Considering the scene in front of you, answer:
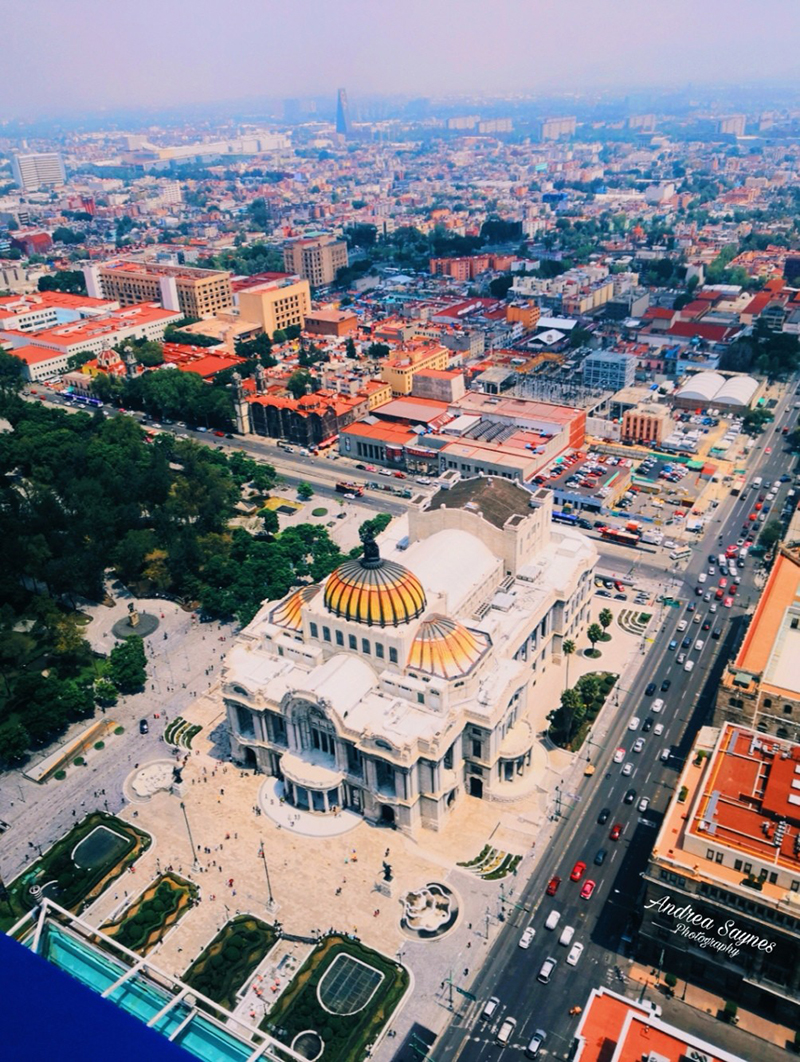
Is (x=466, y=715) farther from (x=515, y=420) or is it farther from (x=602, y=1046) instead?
(x=515, y=420)

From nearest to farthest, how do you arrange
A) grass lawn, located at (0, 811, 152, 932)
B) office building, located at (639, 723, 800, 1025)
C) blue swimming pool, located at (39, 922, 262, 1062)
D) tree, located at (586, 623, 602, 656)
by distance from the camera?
1. blue swimming pool, located at (39, 922, 262, 1062)
2. office building, located at (639, 723, 800, 1025)
3. grass lawn, located at (0, 811, 152, 932)
4. tree, located at (586, 623, 602, 656)

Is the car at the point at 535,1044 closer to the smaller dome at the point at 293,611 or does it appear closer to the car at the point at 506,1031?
the car at the point at 506,1031

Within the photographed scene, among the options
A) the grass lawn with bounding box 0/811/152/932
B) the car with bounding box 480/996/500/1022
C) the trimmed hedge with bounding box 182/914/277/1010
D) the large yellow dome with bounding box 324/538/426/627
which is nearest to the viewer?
the car with bounding box 480/996/500/1022

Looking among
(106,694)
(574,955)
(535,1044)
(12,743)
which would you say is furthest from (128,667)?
(535,1044)

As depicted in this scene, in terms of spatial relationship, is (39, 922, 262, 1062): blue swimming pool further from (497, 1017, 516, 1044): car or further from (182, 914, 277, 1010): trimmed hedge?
(497, 1017, 516, 1044): car

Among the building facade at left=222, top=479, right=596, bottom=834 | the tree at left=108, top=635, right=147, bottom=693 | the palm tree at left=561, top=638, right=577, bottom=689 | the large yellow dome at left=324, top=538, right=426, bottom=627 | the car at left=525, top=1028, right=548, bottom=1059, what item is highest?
the large yellow dome at left=324, top=538, right=426, bottom=627

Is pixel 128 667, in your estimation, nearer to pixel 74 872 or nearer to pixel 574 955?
pixel 74 872

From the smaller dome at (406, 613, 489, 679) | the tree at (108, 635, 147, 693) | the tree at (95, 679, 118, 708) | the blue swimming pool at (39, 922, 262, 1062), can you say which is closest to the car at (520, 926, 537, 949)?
the smaller dome at (406, 613, 489, 679)
